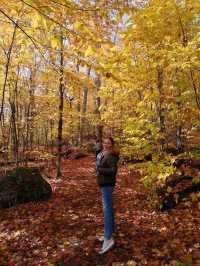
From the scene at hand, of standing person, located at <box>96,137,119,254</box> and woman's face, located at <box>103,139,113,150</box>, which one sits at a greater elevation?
woman's face, located at <box>103,139,113,150</box>

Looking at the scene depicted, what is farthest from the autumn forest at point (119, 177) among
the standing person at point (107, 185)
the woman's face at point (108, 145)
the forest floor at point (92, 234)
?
the woman's face at point (108, 145)

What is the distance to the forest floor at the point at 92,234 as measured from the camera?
17.1 ft

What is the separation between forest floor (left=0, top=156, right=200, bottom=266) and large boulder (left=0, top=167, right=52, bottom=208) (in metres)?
0.35

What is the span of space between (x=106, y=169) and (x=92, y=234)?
188 cm

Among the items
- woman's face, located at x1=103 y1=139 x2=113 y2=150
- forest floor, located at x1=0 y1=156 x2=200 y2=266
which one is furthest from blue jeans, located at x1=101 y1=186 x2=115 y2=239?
woman's face, located at x1=103 y1=139 x2=113 y2=150

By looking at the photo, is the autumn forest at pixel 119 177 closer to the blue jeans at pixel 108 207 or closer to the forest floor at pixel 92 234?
the forest floor at pixel 92 234

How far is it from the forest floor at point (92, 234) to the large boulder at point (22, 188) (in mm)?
349

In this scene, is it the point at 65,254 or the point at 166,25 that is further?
the point at 166,25

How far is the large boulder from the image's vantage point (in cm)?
924

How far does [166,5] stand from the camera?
908 cm

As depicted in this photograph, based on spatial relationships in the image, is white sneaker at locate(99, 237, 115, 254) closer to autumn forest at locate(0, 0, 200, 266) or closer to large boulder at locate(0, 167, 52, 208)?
autumn forest at locate(0, 0, 200, 266)

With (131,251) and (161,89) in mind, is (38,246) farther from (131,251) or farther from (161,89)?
(161,89)


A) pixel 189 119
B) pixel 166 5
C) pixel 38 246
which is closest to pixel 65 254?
pixel 38 246

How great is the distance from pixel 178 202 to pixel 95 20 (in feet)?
19.0
